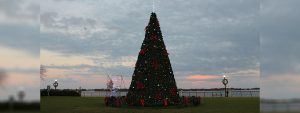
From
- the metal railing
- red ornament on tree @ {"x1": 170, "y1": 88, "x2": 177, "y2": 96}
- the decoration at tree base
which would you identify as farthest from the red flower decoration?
the metal railing

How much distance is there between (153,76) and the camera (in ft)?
66.8

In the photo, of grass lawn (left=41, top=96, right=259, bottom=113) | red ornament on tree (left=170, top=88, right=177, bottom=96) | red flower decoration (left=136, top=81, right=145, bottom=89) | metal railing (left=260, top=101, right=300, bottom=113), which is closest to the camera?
metal railing (left=260, top=101, right=300, bottom=113)

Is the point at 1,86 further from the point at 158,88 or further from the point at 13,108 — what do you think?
the point at 158,88

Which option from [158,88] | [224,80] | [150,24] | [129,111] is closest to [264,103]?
[129,111]

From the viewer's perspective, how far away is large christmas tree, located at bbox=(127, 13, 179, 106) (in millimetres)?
20078

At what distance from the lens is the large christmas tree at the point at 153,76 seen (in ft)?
65.9

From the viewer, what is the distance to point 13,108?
446 cm

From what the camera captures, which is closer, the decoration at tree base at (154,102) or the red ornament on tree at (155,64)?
the decoration at tree base at (154,102)

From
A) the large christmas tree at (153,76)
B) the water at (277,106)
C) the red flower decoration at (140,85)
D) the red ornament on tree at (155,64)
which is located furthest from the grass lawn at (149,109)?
the water at (277,106)

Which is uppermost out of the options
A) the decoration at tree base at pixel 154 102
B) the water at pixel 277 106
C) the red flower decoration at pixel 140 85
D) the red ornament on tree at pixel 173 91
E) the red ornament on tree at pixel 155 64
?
the red ornament on tree at pixel 155 64

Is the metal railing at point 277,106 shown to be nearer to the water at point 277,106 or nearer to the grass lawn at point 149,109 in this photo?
the water at point 277,106

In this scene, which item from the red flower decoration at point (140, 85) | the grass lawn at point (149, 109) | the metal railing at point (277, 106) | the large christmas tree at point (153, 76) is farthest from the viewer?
the red flower decoration at point (140, 85)

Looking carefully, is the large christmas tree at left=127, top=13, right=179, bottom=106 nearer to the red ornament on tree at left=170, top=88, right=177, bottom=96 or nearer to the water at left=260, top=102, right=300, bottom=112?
the red ornament on tree at left=170, top=88, right=177, bottom=96

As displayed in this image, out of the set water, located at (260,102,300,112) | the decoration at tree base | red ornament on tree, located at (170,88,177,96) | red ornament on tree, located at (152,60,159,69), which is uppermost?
red ornament on tree, located at (152,60,159,69)
